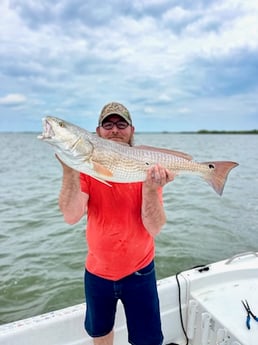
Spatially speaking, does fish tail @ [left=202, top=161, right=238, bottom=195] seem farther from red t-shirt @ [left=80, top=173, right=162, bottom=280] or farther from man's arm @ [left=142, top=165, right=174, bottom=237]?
red t-shirt @ [left=80, top=173, right=162, bottom=280]

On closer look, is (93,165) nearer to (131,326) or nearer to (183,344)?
(131,326)

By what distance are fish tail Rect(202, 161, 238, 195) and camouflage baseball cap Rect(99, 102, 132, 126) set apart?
75 centimetres

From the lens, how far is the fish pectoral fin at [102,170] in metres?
2.25

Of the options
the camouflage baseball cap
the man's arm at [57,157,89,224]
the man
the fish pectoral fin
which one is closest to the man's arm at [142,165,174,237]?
the man

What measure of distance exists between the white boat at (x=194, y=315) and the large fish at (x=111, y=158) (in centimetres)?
128

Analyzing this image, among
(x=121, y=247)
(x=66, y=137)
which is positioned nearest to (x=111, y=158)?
(x=66, y=137)

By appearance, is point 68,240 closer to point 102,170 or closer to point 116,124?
point 116,124

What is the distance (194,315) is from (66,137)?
2336mm

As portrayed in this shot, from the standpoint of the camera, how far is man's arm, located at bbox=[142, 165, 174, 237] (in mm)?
2379

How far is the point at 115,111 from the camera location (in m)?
2.69

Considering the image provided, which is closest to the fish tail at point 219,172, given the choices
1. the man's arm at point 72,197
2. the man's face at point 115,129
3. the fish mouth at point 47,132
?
the man's face at point 115,129

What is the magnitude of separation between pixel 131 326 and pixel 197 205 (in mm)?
8730

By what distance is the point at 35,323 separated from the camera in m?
2.84

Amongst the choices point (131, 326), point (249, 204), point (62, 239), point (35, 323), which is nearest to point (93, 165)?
point (131, 326)
